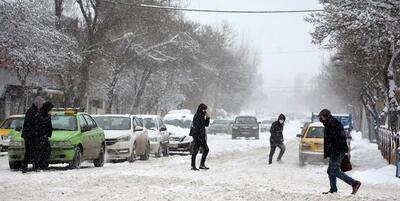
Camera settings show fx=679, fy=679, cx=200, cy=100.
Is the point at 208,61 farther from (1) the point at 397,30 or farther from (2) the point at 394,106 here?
(1) the point at 397,30

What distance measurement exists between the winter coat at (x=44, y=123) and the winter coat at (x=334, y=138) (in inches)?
263

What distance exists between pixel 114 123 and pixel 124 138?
1.64 m

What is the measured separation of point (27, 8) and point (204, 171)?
1526 centimetres

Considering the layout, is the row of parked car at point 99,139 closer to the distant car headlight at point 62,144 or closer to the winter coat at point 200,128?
the distant car headlight at point 62,144

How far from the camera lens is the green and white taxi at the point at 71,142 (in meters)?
16.4

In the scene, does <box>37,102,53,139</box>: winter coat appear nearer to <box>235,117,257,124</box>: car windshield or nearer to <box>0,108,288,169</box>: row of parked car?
<box>0,108,288,169</box>: row of parked car

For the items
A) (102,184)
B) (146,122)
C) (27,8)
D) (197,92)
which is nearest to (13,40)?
(27,8)

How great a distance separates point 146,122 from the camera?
87.1ft

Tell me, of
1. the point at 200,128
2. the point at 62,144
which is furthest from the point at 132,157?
the point at 62,144

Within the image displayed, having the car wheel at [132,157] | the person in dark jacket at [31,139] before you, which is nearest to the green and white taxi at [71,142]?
the person in dark jacket at [31,139]

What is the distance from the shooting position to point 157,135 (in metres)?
24.5

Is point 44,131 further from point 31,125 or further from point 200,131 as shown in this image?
point 200,131

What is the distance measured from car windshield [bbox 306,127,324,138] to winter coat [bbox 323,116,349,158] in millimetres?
11315

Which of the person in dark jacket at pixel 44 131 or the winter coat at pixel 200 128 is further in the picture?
the winter coat at pixel 200 128
